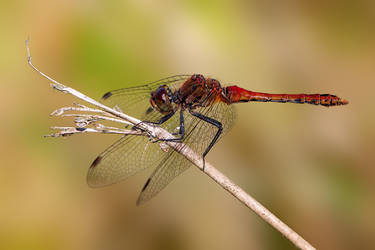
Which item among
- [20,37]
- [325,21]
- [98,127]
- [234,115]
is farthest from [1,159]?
[325,21]

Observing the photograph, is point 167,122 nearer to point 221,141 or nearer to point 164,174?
point 164,174

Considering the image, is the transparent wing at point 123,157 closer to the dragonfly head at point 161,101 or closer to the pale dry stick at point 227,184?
the dragonfly head at point 161,101

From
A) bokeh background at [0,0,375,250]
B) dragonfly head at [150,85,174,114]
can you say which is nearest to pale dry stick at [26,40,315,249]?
dragonfly head at [150,85,174,114]

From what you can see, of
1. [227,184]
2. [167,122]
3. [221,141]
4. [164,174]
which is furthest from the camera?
[221,141]

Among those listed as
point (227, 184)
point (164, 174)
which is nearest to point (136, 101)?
point (164, 174)

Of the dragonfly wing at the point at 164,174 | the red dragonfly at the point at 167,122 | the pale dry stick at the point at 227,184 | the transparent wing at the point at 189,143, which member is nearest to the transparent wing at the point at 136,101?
the red dragonfly at the point at 167,122

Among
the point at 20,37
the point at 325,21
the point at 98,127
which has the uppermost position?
the point at 325,21

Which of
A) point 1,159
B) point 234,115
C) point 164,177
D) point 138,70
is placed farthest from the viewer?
point 138,70

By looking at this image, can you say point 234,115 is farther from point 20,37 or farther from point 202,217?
point 20,37
